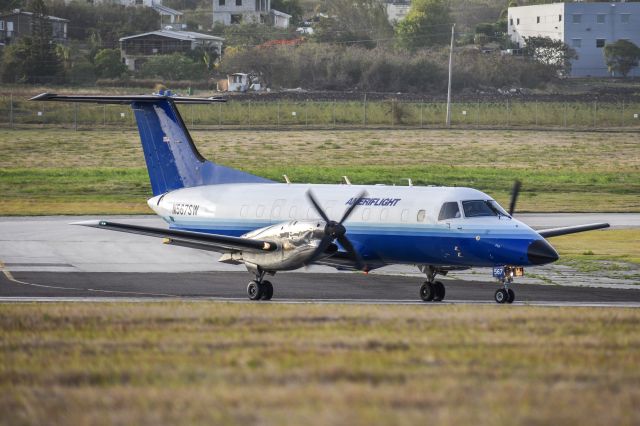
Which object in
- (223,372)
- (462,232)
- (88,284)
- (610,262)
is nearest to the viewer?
(223,372)

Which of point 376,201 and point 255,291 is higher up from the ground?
point 376,201

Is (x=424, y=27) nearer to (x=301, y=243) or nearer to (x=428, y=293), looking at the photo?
(x=428, y=293)

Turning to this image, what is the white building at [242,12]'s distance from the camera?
165 meters

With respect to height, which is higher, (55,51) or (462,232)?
(55,51)

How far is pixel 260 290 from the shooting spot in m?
28.8

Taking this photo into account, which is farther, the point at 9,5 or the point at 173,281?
the point at 9,5

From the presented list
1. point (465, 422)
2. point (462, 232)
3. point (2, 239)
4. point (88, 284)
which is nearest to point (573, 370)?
point (465, 422)

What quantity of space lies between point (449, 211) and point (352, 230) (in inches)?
104

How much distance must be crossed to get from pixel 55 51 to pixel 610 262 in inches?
3328

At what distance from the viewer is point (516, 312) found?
2127 centimetres

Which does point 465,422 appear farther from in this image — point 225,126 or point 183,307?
point 225,126

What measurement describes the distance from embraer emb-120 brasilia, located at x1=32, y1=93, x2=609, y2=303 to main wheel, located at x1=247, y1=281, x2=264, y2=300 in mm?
25

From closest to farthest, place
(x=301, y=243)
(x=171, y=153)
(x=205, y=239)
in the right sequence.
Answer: (x=301, y=243), (x=205, y=239), (x=171, y=153)

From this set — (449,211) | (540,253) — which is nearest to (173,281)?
(449,211)
